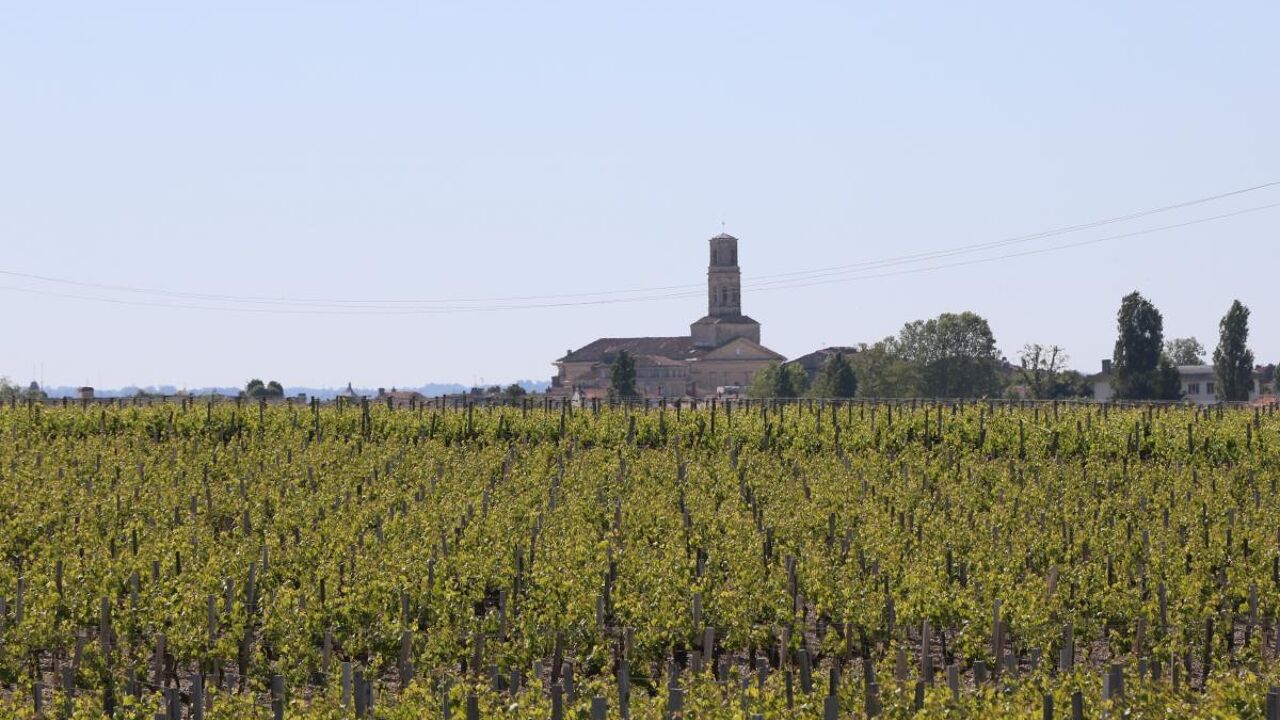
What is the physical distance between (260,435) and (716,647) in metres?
21.1

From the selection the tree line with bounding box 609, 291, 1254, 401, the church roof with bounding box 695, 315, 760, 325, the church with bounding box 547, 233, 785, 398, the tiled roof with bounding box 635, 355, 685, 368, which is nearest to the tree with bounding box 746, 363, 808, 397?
the tree line with bounding box 609, 291, 1254, 401

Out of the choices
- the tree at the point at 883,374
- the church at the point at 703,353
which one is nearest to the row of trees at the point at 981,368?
the tree at the point at 883,374

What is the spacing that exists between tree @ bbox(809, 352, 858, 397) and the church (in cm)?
3121

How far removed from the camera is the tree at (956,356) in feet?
370

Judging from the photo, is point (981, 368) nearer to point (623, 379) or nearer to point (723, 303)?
point (623, 379)

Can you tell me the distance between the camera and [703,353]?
149m

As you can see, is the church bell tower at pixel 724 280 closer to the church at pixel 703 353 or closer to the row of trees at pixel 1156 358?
the church at pixel 703 353

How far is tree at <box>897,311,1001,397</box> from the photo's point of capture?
11269cm

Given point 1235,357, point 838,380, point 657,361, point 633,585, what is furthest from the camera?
point 657,361

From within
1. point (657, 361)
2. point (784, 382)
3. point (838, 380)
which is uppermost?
point (657, 361)

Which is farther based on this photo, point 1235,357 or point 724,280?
point 724,280

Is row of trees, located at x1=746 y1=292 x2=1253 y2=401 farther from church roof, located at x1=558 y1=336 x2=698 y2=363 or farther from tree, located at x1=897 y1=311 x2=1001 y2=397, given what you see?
church roof, located at x1=558 y1=336 x2=698 y2=363

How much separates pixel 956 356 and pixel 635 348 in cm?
4428

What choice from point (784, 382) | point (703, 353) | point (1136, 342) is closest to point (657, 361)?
point (703, 353)
